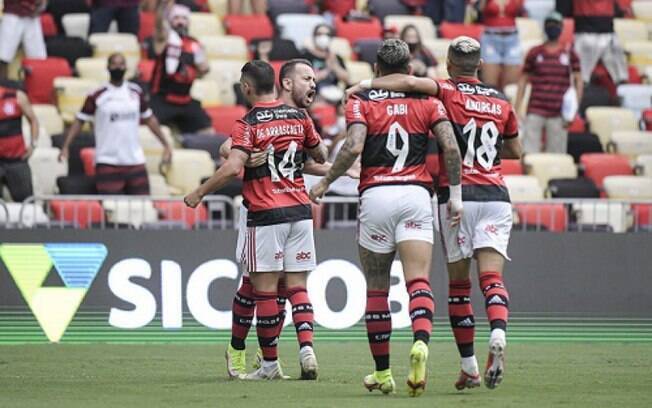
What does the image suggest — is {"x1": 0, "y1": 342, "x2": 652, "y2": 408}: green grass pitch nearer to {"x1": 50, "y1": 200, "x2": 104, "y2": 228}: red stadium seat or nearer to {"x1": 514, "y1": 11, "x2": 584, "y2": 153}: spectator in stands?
{"x1": 50, "y1": 200, "x2": 104, "y2": 228}: red stadium seat

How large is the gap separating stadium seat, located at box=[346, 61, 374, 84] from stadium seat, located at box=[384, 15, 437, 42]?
1.38 meters

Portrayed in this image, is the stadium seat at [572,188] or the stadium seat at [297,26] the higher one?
the stadium seat at [297,26]

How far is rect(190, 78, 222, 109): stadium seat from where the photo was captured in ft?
74.6

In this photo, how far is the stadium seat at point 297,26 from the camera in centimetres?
2416

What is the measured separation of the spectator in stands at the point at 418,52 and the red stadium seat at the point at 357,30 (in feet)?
6.04

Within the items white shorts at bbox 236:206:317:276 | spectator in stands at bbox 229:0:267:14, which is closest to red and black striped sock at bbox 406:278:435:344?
white shorts at bbox 236:206:317:276

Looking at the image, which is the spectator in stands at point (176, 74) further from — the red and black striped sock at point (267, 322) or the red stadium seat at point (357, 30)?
the red and black striped sock at point (267, 322)

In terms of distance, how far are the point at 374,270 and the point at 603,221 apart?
7.93 metres

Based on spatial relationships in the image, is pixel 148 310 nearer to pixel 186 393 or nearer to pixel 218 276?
pixel 218 276

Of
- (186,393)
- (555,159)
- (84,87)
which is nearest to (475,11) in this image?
(555,159)

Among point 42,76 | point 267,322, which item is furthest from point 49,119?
point 267,322

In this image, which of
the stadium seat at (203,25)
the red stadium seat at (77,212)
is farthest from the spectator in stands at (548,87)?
the red stadium seat at (77,212)

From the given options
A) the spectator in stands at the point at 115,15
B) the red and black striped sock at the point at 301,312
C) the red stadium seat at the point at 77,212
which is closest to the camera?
the red and black striped sock at the point at 301,312

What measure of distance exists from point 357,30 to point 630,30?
4.91 meters
